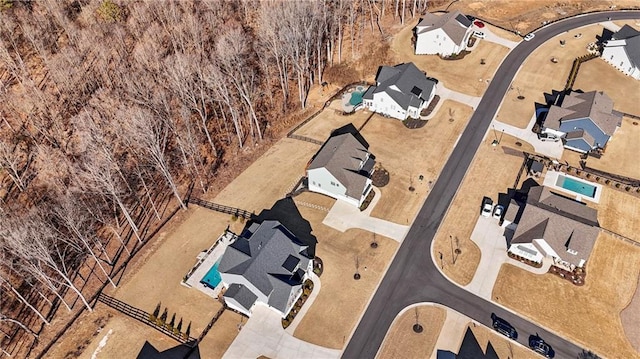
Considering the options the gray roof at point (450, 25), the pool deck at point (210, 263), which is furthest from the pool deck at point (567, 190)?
the pool deck at point (210, 263)

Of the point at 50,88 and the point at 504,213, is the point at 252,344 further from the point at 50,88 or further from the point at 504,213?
the point at 50,88

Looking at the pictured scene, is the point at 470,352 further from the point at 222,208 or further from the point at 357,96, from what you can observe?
the point at 357,96

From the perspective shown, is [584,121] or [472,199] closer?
[472,199]

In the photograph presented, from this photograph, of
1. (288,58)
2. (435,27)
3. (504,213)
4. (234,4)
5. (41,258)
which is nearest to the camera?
(41,258)

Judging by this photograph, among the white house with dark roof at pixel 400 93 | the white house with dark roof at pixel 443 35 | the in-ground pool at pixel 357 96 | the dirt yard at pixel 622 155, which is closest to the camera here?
the dirt yard at pixel 622 155

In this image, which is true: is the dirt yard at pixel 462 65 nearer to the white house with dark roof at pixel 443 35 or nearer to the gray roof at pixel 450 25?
the white house with dark roof at pixel 443 35

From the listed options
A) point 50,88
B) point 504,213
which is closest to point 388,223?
point 504,213

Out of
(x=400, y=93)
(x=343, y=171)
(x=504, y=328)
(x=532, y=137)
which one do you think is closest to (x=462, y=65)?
(x=400, y=93)
